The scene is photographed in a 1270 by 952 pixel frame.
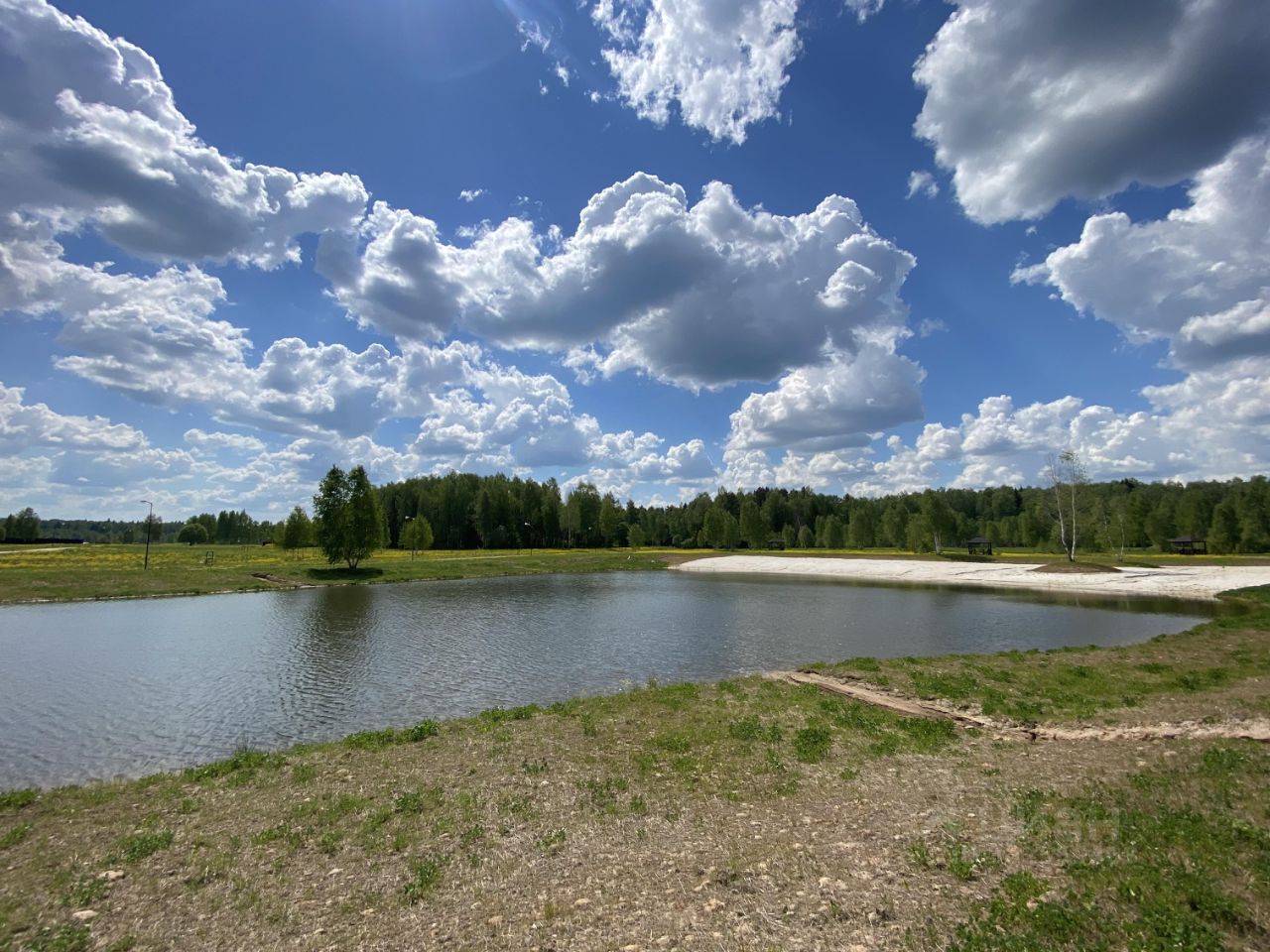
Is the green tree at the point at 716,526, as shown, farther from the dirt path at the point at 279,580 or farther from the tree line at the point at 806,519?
the dirt path at the point at 279,580

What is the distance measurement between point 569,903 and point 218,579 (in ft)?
240

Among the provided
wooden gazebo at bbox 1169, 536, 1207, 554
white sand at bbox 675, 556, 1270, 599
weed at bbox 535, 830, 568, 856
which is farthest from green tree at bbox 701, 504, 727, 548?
weed at bbox 535, 830, 568, 856

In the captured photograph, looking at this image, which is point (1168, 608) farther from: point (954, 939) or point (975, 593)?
point (954, 939)

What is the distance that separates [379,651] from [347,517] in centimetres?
5703

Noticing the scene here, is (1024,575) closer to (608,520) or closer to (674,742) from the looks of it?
(674,742)

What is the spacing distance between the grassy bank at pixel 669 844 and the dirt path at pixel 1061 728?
34.7 inches

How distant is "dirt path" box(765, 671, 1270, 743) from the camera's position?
500 inches

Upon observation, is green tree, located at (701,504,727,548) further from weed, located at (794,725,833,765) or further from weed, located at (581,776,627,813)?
weed, located at (581,776,627,813)

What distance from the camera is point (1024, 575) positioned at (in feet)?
219

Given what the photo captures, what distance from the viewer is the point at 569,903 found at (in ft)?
24.6

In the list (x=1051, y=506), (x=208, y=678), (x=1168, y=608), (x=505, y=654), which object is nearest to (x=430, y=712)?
(x=505, y=654)

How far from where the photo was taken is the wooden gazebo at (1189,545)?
4043 inches

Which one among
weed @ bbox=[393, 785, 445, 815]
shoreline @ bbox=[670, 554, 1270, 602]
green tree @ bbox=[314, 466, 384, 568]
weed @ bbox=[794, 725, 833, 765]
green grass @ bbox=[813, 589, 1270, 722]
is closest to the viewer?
weed @ bbox=[393, 785, 445, 815]

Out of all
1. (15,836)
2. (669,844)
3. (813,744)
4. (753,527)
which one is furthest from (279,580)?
(753,527)
